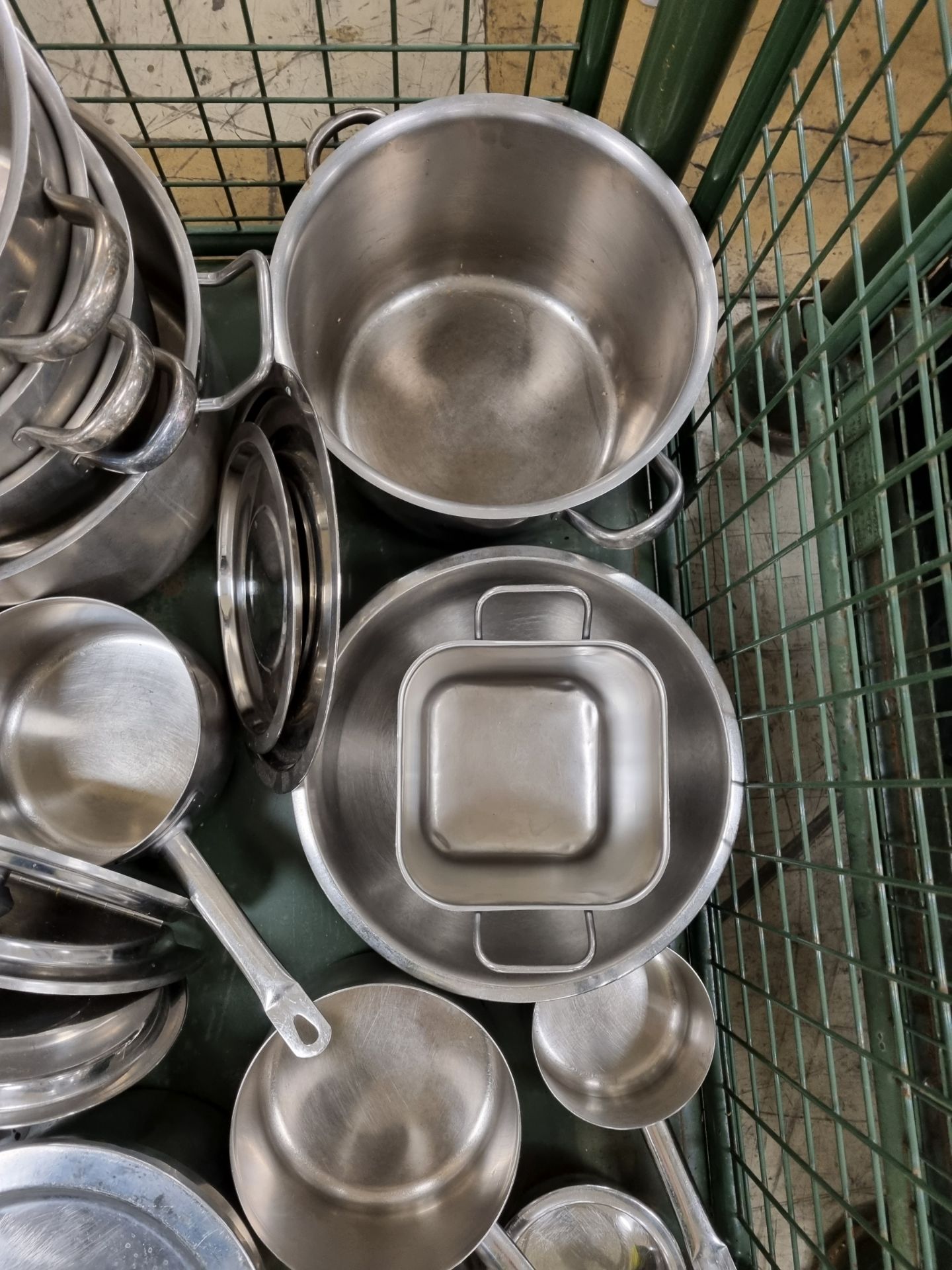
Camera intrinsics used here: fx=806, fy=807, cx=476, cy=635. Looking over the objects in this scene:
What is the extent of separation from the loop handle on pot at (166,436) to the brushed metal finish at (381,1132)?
0.54 m

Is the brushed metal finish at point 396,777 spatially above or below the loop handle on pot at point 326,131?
below

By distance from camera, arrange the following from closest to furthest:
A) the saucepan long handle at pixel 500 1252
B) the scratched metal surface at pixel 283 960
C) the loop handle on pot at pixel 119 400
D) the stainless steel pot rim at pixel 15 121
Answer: the stainless steel pot rim at pixel 15 121
the loop handle on pot at pixel 119 400
the saucepan long handle at pixel 500 1252
the scratched metal surface at pixel 283 960

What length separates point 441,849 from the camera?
0.89 meters

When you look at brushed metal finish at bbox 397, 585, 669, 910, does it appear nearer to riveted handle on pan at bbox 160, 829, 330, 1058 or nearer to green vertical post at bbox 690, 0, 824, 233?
riveted handle on pan at bbox 160, 829, 330, 1058

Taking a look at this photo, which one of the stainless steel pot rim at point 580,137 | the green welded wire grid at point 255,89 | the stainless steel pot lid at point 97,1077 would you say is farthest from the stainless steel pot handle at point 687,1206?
the green welded wire grid at point 255,89

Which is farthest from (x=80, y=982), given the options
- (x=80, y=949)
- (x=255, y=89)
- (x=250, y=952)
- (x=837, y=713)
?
(x=255, y=89)

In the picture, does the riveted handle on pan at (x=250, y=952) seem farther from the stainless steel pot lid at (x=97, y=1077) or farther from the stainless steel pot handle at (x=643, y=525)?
the stainless steel pot handle at (x=643, y=525)

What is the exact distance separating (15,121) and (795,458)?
0.59 meters

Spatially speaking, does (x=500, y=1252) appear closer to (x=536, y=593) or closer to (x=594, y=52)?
(x=536, y=593)

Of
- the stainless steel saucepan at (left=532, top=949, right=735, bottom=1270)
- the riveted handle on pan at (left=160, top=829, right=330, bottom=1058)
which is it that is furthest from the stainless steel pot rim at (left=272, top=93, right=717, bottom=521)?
the stainless steel saucepan at (left=532, top=949, right=735, bottom=1270)

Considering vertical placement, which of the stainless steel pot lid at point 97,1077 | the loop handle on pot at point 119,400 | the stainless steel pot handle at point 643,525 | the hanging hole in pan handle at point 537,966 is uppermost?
the loop handle on pot at point 119,400

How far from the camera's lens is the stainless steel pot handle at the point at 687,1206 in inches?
29.7

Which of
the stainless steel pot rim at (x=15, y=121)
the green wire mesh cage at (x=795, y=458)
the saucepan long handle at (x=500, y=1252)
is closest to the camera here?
the stainless steel pot rim at (x=15, y=121)

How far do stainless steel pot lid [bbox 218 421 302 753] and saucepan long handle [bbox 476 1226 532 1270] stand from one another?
0.50 metres
